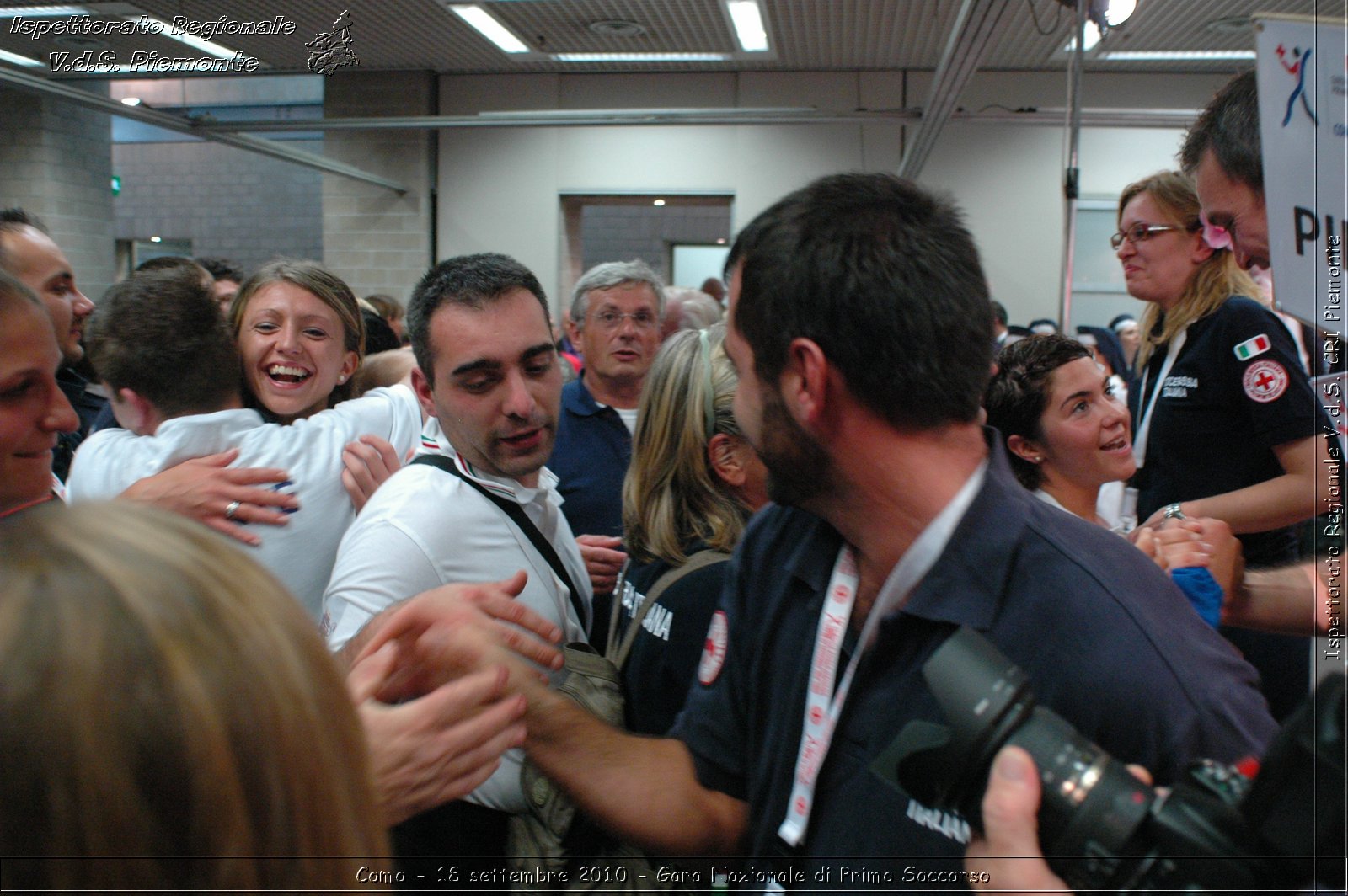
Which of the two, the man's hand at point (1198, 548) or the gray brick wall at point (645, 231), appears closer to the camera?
the man's hand at point (1198, 548)

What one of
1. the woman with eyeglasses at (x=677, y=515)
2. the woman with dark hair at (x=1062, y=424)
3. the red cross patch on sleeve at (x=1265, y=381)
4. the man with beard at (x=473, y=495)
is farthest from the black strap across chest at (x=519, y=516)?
the red cross patch on sleeve at (x=1265, y=381)

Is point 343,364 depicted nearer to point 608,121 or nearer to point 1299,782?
point 1299,782

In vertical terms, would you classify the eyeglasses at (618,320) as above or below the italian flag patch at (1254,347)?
above

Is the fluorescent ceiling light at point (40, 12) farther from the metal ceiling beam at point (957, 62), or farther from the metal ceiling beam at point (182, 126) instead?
the metal ceiling beam at point (957, 62)

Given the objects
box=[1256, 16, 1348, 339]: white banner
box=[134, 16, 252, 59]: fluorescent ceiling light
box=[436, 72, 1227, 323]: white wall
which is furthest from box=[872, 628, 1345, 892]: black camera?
box=[436, 72, 1227, 323]: white wall

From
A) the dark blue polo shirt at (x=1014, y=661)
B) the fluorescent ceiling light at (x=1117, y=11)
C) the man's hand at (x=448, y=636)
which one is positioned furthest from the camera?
the fluorescent ceiling light at (x=1117, y=11)

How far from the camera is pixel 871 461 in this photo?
1.05 meters

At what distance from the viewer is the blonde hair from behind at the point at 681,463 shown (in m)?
1.71

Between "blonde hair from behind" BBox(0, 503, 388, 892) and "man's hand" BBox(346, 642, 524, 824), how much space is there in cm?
42

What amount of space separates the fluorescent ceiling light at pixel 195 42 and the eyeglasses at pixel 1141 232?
19.4ft

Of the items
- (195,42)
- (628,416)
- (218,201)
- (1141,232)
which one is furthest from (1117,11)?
(218,201)

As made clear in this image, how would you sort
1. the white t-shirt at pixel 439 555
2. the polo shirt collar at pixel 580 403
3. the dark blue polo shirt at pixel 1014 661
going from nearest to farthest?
the dark blue polo shirt at pixel 1014 661
the white t-shirt at pixel 439 555
the polo shirt collar at pixel 580 403

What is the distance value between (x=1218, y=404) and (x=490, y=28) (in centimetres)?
697

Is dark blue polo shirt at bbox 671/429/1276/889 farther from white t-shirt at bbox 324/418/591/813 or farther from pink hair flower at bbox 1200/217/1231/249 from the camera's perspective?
pink hair flower at bbox 1200/217/1231/249
